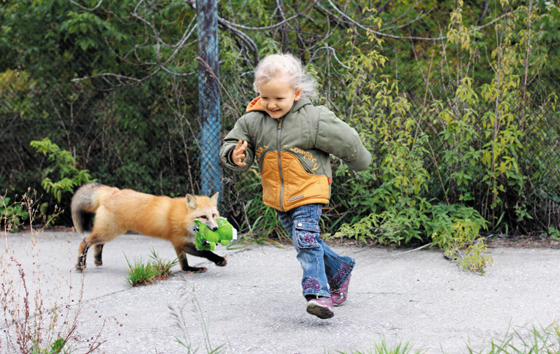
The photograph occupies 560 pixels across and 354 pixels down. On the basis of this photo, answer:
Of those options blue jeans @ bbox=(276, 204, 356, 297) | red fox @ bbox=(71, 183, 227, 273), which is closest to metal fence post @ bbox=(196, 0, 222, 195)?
red fox @ bbox=(71, 183, 227, 273)

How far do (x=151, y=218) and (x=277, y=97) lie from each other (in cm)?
219

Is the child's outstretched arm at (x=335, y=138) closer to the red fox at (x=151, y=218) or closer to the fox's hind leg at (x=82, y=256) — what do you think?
the red fox at (x=151, y=218)

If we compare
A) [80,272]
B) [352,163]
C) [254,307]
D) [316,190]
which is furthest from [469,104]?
[80,272]

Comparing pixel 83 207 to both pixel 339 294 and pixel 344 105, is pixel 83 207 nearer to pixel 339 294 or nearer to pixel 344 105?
pixel 339 294

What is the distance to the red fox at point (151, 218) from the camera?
4.92 meters

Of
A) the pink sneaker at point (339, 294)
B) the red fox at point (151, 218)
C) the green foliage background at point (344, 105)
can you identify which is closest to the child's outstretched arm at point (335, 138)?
the pink sneaker at point (339, 294)

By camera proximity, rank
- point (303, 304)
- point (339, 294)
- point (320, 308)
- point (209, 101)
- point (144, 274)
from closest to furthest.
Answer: point (320, 308) < point (339, 294) < point (303, 304) < point (144, 274) < point (209, 101)

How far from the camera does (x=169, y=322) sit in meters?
3.57

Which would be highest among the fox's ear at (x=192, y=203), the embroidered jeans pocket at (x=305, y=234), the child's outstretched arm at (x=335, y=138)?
the child's outstretched arm at (x=335, y=138)

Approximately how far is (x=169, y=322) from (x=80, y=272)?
1.88m

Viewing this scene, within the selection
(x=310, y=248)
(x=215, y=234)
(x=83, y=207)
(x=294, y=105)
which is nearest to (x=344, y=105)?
(x=215, y=234)

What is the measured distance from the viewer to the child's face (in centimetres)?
342

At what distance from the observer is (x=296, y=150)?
11.6ft

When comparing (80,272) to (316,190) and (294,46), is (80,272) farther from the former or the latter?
(294,46)
